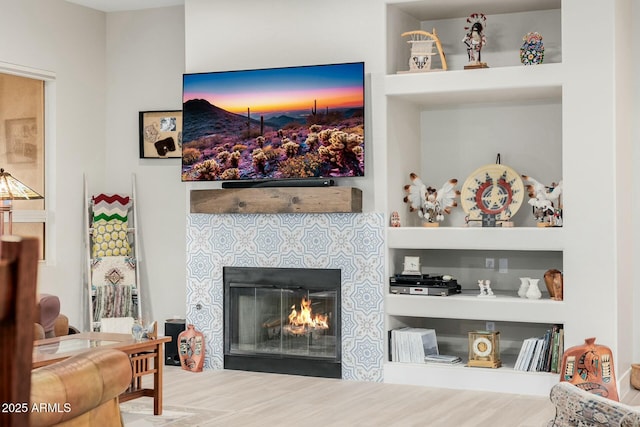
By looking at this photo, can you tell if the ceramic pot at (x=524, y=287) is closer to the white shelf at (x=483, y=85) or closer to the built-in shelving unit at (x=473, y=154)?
the built-in shelving unit at (x=473, y=154)

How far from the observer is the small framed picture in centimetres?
750

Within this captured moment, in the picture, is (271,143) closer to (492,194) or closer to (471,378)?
(492,194)

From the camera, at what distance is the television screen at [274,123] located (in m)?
6.11

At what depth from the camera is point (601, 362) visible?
16.5ft

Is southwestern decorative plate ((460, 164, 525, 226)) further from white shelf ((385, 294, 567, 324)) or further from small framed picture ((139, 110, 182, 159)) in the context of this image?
small framed picture ((139, 110, 182, 159))

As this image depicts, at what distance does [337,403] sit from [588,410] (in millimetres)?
3212

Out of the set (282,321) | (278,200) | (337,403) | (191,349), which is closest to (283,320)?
(282,321)

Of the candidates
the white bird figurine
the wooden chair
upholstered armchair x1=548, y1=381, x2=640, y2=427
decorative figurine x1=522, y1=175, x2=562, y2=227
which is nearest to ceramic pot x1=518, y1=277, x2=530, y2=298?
decorative figurine x1=522, y1=175, x2=562, y2=227

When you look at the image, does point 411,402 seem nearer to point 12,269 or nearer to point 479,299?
point 479,299

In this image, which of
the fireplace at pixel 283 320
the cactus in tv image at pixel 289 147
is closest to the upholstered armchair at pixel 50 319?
the fireplace at pixel 283 320

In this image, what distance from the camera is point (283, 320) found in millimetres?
6430

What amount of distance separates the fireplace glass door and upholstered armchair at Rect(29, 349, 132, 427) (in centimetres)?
358

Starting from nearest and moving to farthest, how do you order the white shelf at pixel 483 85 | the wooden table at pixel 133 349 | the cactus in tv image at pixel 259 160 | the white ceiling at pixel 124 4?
the wooden table at pixel 133 349, the white shelf at pixel 483 85, the cactus in tv image at pixel 259 160, the white ceiling at pixel 124 4

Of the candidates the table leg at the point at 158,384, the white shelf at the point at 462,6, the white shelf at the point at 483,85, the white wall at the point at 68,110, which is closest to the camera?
the table leg at the point at 158,384
